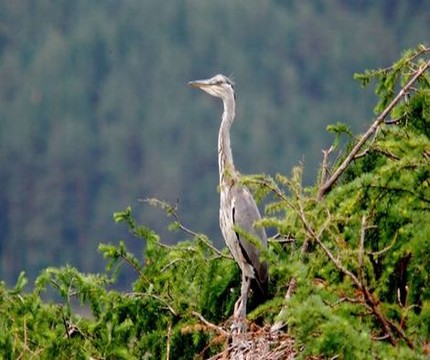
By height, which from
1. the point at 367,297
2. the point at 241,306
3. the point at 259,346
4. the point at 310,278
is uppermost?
the point at 241,306

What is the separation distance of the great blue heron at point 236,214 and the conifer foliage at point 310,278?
0.29 ft

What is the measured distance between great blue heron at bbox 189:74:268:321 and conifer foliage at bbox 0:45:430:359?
0.09 m

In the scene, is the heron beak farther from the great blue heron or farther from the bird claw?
the bird claw

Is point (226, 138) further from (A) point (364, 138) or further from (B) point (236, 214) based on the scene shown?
(A) point (364, 138)

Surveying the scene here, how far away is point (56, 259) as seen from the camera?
169 feet

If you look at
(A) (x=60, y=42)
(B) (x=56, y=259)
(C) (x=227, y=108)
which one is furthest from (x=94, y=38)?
(C) (x=227, y=108)

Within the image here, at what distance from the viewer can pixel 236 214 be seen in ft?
24.7

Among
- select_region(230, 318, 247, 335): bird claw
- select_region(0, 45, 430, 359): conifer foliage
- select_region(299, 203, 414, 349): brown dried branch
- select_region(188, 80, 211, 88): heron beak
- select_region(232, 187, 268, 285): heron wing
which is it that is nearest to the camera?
select_region(299, 203, 414, 349): brown dried branch

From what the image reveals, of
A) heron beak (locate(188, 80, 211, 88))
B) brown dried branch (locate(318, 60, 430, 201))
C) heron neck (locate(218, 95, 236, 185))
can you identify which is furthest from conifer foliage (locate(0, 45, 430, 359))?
heron beak (locate(188, 80, 211, 88))

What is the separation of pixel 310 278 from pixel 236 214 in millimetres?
2748

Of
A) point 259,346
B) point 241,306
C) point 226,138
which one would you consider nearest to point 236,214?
point 226,138

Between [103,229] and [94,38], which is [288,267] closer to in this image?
[103,229]

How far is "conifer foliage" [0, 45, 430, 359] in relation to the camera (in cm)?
461

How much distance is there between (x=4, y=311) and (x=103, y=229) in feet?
151
